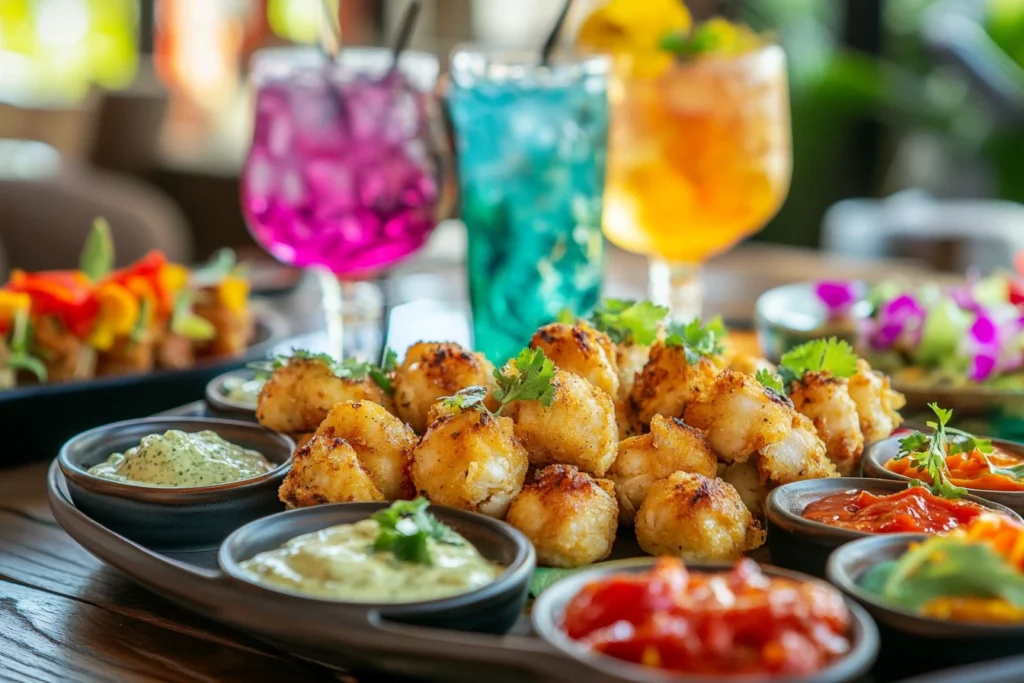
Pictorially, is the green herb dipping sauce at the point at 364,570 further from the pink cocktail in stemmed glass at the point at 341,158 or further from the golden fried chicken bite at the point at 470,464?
the pink cocktail in stemmed glass at the point at 341,158

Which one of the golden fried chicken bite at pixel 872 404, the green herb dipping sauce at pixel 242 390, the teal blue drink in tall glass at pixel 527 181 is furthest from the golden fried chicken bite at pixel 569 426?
the teal blue drink in tall glass at pixel 527 181

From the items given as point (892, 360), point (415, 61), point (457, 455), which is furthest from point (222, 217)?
point (457, 455)

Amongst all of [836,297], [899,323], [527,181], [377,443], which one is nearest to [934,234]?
[836,297]

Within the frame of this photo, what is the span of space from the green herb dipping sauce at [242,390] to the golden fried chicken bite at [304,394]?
255mm

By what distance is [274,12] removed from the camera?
1274 cm

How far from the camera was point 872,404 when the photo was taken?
2.16m

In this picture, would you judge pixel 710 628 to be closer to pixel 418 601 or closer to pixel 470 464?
pixel 418 601

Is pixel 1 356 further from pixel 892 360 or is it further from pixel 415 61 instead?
pixel 892 360

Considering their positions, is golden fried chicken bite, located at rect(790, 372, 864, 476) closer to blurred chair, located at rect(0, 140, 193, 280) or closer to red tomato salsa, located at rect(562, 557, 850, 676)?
red tomato salsa, located at rect(562, 557, 850, 676)

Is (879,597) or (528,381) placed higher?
(528,381)

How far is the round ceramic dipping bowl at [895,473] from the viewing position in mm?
1769

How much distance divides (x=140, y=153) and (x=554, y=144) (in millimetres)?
7700

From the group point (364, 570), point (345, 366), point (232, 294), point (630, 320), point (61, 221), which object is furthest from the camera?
point (61, 221)

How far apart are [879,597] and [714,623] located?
293 millimetres
